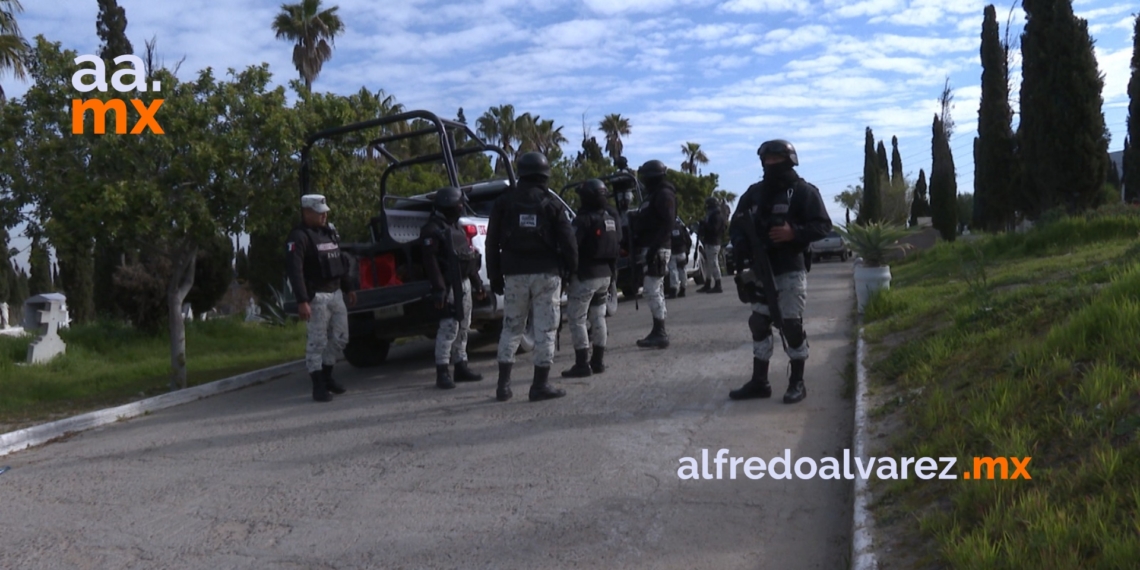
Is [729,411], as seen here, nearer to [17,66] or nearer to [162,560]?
[162,560]

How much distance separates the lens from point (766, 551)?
4.21m

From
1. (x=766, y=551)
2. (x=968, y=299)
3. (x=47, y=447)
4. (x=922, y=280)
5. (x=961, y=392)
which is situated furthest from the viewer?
(x=922, y=280)

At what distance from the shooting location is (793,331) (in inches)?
262

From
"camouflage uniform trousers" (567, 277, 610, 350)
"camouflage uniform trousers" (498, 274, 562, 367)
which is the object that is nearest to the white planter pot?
"camouflage uniform trousers" (567, 277, 610, 350)

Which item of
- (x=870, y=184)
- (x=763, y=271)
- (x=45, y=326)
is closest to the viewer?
(x=763, y=271)

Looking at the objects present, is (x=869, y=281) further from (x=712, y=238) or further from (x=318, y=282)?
→ (x=318, y=282)

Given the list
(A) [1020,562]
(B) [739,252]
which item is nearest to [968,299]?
(B) [739,252]

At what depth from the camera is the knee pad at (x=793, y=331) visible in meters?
6.64

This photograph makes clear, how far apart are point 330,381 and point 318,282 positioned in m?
0.95

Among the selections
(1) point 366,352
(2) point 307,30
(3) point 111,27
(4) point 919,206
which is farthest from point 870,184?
(1) point 366,352

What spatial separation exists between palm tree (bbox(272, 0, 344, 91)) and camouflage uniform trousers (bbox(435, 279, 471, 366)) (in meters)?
27.7

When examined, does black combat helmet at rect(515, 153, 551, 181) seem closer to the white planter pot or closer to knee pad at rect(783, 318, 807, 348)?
knee pad at rect(783, 318, 807, 348)

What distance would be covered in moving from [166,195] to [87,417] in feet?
8.75

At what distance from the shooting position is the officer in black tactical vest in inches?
618
